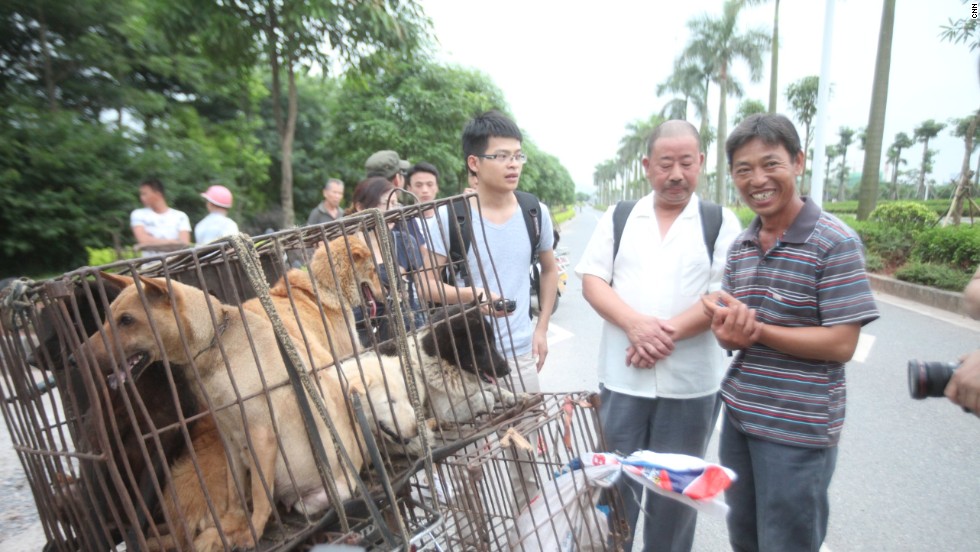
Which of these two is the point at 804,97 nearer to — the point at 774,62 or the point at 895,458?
the point at 774,62

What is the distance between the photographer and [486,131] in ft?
8.84

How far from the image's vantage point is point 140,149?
10.1 m

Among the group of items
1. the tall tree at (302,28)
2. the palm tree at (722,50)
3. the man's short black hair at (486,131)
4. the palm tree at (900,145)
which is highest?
the palm tree at (722,50)

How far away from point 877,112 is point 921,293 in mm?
6359

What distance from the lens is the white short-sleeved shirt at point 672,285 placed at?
2.29 metres

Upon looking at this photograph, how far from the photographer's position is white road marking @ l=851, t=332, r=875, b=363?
600cm

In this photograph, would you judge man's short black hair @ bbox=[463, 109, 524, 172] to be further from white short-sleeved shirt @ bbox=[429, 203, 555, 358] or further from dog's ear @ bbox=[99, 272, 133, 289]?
dog's ear @ bbox=[99, 272, 133, 289]

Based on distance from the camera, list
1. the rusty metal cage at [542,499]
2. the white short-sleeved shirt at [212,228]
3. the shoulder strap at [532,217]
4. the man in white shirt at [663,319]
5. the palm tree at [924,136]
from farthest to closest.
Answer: the palm tree at [924,136], the white short-sleeved shirt at [212,228], the shoulder strap at [532,217], the man in white shirt at [663,319], the rusty metal cage at [542,499]

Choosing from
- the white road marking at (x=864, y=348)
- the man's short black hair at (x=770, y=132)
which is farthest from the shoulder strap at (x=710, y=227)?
the white road marking at (x=864, y=348)

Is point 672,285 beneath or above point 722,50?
beneath

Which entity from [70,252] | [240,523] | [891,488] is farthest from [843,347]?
[70,252]

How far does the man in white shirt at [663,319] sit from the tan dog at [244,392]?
118 centimetres

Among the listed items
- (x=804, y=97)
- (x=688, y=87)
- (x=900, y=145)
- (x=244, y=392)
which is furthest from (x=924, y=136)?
(x=244, y=392)

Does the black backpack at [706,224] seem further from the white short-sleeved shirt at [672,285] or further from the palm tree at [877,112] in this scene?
the palm tree at [877,112]
